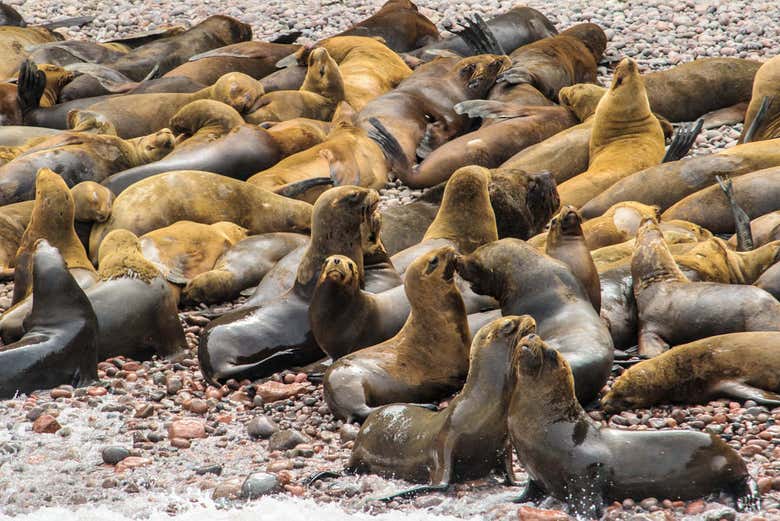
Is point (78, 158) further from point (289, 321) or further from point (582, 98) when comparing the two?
point (582, 98)

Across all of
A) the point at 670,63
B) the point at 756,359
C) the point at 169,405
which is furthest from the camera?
the point at 670,63

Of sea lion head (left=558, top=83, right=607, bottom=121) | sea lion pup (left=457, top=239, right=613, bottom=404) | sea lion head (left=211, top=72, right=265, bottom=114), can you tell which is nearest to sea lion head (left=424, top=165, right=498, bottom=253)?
sea lion pup (left=457, top=239, right=613, bottom=404)

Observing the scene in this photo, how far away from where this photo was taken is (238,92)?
11922 millimetres

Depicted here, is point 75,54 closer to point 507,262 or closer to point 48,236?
point 48,236

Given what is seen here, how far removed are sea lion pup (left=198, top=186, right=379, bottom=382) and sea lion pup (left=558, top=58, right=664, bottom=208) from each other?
9.94 feet

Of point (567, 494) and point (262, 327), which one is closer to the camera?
point (567, 494)

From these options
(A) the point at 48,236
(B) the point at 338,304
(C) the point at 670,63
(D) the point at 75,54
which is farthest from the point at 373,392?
(D) the point at 75,54

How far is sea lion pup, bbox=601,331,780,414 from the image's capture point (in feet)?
19.3

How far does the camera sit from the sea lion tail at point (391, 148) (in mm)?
10945

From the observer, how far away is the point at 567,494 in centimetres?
467

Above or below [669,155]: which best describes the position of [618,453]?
above

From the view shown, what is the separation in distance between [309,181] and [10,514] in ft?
17.6

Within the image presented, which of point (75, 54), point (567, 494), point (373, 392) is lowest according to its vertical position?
point (75, 54)

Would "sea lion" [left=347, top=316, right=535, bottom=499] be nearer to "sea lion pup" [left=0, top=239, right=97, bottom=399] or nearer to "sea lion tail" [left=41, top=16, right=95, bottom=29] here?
"sea lion pup" [left=0, top=239, right=97, bottom=399]
